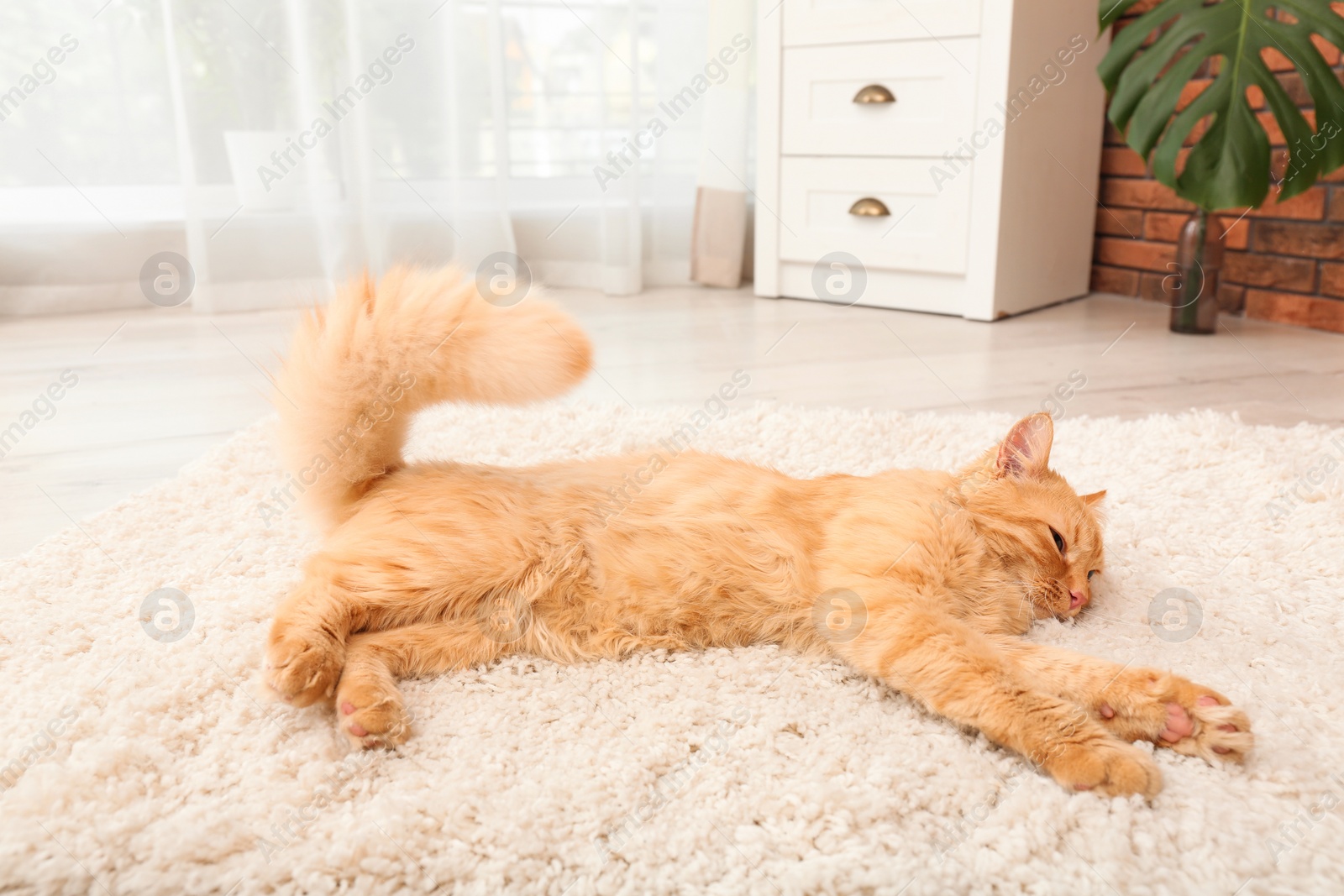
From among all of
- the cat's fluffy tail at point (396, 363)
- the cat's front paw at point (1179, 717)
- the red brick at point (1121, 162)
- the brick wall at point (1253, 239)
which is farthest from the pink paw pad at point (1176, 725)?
the red brick at point (1121, 162)

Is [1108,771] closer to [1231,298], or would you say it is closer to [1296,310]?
[1296,310]

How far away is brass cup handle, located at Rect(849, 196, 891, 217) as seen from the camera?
3.25m

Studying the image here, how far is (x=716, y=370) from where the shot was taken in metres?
2.54

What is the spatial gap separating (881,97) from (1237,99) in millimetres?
1087

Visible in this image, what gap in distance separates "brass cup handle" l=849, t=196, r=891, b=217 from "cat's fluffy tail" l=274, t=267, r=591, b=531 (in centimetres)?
243

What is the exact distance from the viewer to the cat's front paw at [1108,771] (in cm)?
86

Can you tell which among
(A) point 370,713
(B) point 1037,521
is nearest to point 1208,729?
(B) point 1037,521

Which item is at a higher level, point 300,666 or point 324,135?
point 324,135

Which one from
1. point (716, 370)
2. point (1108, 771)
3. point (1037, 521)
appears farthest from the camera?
point (716, 370)

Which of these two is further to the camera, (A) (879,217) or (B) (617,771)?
(A) (879,217)

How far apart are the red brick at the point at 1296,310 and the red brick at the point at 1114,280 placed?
1.54ft

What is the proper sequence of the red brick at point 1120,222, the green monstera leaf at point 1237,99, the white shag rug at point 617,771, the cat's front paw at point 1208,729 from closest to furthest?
the white shag rug at point 617,771, the cat's front paw at point 1208,729, the green monstera leaf at point 1237,99, the red brick at point 1120,222

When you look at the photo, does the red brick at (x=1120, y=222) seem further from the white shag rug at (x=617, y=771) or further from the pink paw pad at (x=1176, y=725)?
the pink paw pad at (x=1176, y=725)

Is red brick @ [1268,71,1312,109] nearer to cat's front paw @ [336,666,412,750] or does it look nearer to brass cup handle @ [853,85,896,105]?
brass cup handle @ [853,85,896,105]
